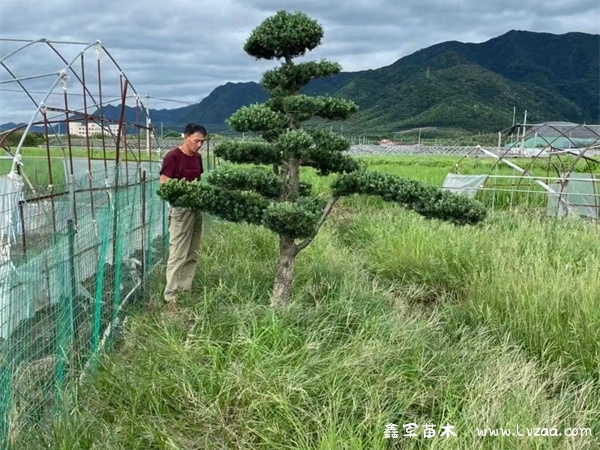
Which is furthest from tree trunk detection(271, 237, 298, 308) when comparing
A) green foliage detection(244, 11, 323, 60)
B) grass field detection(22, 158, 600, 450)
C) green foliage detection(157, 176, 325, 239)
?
green foliage detection(244, 11, 323, 60)

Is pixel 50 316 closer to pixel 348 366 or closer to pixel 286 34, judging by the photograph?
pixel 348 366

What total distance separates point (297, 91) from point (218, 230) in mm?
2799

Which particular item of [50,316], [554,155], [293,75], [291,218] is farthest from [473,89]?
Answer: [50,316]

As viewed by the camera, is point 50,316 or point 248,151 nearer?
point 50,316

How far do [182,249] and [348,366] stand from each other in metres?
2.07

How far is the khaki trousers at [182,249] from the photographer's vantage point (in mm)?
4445

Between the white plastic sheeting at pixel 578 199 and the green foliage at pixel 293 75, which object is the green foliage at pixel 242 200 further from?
the white plastic sheeting at pixel 578 199

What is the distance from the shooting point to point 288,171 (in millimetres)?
3771

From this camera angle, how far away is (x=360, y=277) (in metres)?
4.74

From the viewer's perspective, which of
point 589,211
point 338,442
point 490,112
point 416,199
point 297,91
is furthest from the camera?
point 490,112

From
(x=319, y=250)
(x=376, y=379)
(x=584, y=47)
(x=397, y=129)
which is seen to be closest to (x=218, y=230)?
(x=319, y=250)

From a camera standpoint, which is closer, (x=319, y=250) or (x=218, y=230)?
(x=319, y=250)

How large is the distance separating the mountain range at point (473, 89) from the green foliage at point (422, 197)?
831 centimetres

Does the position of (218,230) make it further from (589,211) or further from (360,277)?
(589,211)
